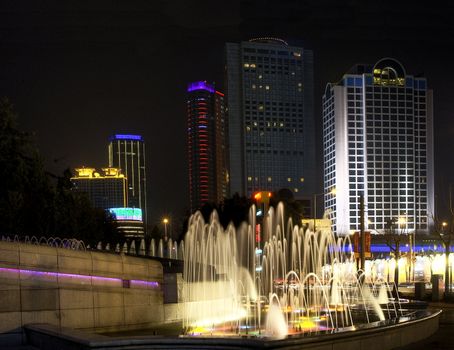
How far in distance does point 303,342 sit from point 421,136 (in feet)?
515

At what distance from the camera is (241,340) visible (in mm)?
7973

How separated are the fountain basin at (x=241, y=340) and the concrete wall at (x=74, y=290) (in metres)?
0.77

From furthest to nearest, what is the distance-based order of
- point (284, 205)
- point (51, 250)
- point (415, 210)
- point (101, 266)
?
point (415, 210) → point (284, 205) → point (101, 266) → point (51, 250)

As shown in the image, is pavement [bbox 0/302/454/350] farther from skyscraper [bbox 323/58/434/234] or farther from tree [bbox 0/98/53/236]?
skyscraper [bbox 323/58/434/234]

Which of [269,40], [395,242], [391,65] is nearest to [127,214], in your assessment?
[391,65]

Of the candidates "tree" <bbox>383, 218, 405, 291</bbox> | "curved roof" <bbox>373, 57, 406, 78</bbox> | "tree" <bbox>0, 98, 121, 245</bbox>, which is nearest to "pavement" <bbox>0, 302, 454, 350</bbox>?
"tree" <bbox>0, 98, 121, 245</bbox>

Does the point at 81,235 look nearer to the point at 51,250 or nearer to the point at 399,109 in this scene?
the point at 51,250

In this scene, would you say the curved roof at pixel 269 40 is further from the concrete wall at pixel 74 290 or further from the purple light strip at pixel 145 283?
the concrete wall at pixel 74 290

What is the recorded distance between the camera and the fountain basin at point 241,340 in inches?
316

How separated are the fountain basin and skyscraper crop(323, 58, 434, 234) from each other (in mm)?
140488

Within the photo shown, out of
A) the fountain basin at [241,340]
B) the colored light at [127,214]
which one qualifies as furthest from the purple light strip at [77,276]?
the colored light at [127,214]

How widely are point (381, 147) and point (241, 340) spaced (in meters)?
149

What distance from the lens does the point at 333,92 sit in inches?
6029

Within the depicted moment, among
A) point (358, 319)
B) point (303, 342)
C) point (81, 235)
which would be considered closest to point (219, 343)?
point (303, 342)
